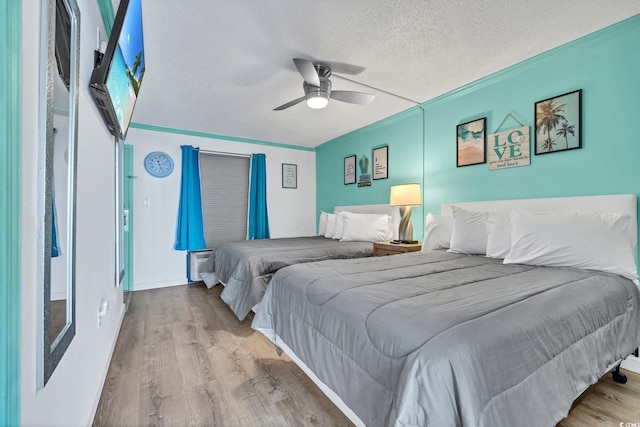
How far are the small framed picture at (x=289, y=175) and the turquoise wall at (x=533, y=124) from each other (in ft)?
7.07

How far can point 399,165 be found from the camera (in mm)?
3822

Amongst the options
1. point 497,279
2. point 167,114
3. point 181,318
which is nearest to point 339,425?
point 497,279

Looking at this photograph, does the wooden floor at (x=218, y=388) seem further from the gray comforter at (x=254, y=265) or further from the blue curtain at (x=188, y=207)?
the blue curtain at (x=188, y=207)

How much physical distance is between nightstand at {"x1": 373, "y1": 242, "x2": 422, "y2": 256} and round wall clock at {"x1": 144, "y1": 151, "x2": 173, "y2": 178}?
329 cm

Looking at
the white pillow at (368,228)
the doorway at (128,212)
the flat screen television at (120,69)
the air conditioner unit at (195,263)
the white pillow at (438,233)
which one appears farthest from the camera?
the air conditioner unit at (195,263)

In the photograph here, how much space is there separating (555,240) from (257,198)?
4056mm

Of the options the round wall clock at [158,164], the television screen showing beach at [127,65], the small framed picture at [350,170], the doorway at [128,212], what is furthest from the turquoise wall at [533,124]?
the doorway at [128,212]

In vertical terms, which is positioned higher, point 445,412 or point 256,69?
point 256,69

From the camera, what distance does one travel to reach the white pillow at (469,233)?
243cm

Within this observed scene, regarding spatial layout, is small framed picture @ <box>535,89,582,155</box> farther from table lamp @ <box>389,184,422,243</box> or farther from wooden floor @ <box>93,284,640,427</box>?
wooden floor @ <box>93,284,640,427</box>

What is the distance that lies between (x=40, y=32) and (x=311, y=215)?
4.95 m

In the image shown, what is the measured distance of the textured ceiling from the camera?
6.02 ft

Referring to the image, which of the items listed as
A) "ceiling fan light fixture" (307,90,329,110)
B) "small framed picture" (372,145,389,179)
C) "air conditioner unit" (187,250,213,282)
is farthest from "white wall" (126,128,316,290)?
"ceiling fan light fixture" (307,90,329,110)

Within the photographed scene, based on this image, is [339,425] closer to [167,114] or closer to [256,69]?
[256,69]
